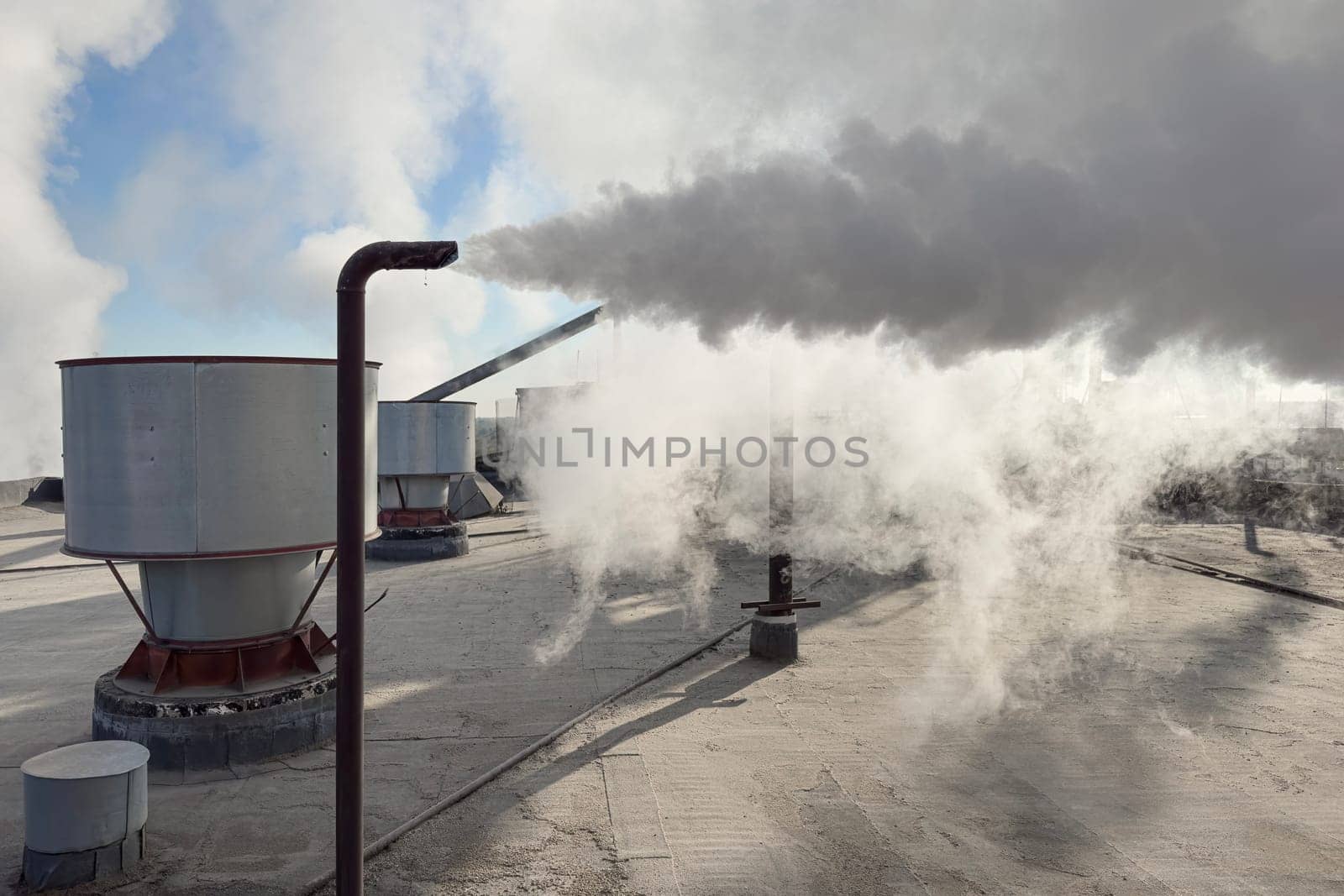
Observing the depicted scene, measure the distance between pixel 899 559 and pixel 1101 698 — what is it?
6.65 m

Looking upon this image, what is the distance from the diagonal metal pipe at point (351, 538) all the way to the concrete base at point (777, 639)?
5.90 metres

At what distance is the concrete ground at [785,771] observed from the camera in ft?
16.5

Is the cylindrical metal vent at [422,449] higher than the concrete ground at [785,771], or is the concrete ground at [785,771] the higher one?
the cylindrical metal vent at [422,449]

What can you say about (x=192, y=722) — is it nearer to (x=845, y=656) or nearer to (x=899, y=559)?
(x=845, y=656)

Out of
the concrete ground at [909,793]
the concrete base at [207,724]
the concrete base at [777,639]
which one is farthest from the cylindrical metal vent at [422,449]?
the concrete base at [207,724]

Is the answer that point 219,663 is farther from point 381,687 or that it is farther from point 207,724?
point 381,687

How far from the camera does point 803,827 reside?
18.2 ft

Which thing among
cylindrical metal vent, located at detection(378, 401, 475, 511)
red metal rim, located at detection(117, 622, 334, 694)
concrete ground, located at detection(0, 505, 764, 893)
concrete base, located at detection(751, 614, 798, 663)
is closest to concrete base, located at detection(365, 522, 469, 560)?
concrete ground, located at detection(0, 505, 764, 893)

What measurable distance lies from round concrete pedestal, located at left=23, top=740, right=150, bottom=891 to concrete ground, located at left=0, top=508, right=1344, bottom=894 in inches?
10.1

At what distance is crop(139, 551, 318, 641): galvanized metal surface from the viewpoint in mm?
6605

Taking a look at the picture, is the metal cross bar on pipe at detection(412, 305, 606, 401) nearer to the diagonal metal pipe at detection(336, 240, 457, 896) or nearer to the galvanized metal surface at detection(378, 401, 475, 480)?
the galvanized metal surface at detection(378, 401, 475, 480)

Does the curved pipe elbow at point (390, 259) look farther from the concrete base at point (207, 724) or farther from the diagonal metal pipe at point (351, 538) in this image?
the concrete base at point (207, 724)

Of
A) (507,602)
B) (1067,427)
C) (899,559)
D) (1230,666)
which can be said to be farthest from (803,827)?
(1067,427)

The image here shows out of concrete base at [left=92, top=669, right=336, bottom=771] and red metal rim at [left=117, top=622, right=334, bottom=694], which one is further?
red metal rim at [left=117, top=622, right=334, bottom=694]
